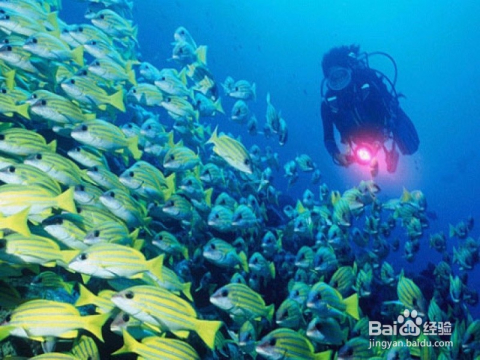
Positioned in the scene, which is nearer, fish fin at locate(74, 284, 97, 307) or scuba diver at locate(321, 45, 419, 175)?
fish fin at locate(74, 284, 97, 307)

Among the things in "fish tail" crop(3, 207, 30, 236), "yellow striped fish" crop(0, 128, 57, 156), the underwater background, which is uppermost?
the underwater background

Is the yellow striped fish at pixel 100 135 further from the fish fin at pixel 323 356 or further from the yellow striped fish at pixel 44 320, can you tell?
the fish fin at pixel 323 356

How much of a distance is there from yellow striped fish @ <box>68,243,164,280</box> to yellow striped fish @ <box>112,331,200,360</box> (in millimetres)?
490

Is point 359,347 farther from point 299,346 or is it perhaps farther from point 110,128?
point 110,128

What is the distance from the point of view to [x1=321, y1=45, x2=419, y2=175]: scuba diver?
9594mm

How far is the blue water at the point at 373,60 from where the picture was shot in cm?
8044

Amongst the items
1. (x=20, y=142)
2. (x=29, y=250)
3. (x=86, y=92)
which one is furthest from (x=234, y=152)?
(x=29, y=250)

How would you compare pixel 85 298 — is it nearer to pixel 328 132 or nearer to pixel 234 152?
pixel 234 152

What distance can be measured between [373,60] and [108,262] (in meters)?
126

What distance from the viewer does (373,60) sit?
4577 inches

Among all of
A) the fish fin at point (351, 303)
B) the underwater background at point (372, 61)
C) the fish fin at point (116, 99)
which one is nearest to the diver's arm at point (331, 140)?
the fish fin at point (351, 303)

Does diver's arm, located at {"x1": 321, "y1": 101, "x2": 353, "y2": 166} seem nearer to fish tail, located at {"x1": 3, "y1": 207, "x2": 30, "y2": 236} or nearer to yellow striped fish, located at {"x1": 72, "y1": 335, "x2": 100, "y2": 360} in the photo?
yellow striped fish, located at {"x1": 72, "y1": 335, "x2": 100, "y2": 360}

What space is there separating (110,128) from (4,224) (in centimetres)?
215

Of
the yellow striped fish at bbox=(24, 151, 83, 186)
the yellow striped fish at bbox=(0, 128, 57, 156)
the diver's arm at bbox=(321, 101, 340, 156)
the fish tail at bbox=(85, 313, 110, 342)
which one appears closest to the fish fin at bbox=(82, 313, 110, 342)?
the fish tail at bbox=(85, 313, 110, 342)
